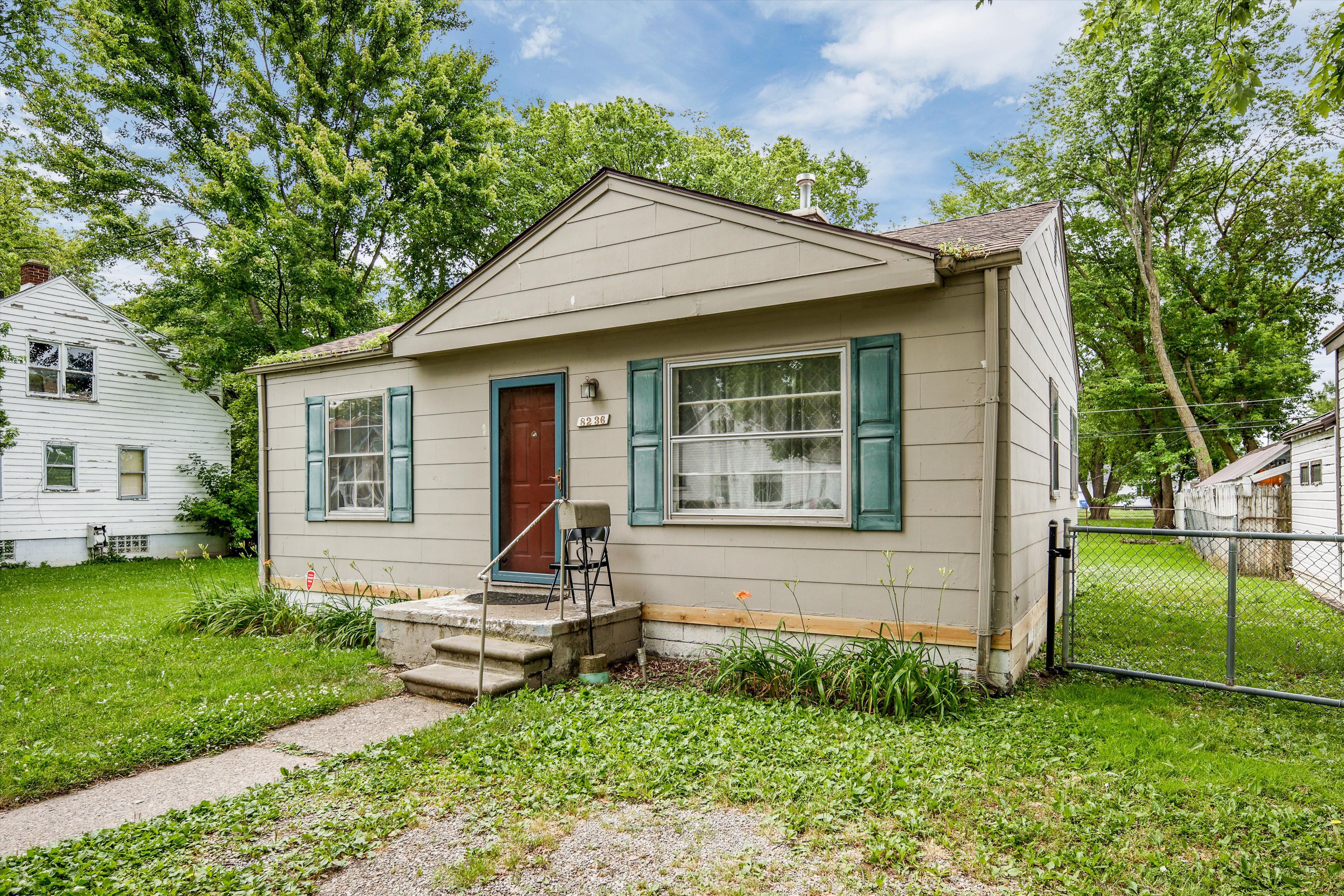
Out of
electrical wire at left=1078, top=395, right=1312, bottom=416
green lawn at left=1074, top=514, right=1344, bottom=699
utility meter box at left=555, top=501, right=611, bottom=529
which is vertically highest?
electrical wire at left=1078, top=395, right=1312, bottom=416

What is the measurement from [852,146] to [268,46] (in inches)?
655

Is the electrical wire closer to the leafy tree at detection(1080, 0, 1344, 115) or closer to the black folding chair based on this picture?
the leafy tree at detection(1080, 0, 1344, 115)

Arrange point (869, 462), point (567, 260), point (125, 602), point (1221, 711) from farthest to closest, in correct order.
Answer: point (125, 602)
point (567, 260)
point (869, 462)
point (1221, 711)

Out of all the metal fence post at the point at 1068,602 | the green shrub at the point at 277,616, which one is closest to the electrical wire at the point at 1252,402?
the metal fence post at the point at 1068,602

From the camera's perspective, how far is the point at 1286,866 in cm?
262

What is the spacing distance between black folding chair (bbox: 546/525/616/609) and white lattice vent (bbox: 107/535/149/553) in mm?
14036

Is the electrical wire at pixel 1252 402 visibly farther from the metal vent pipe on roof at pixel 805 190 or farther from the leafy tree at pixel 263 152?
the leafy tree at pixel 263 152

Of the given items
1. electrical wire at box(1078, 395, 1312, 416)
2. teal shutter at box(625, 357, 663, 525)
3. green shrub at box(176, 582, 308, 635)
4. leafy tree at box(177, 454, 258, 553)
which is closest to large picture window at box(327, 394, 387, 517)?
green shrub at box(176, 582, 308, 635)

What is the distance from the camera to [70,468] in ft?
48.3

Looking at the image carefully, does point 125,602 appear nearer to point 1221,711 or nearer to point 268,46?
point 1221,711

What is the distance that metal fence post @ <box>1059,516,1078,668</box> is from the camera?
5258 millimetres

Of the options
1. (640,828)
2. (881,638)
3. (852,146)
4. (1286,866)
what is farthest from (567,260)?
(852,146)

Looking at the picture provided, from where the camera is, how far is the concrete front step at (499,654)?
193 inches

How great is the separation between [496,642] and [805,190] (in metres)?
4.69
